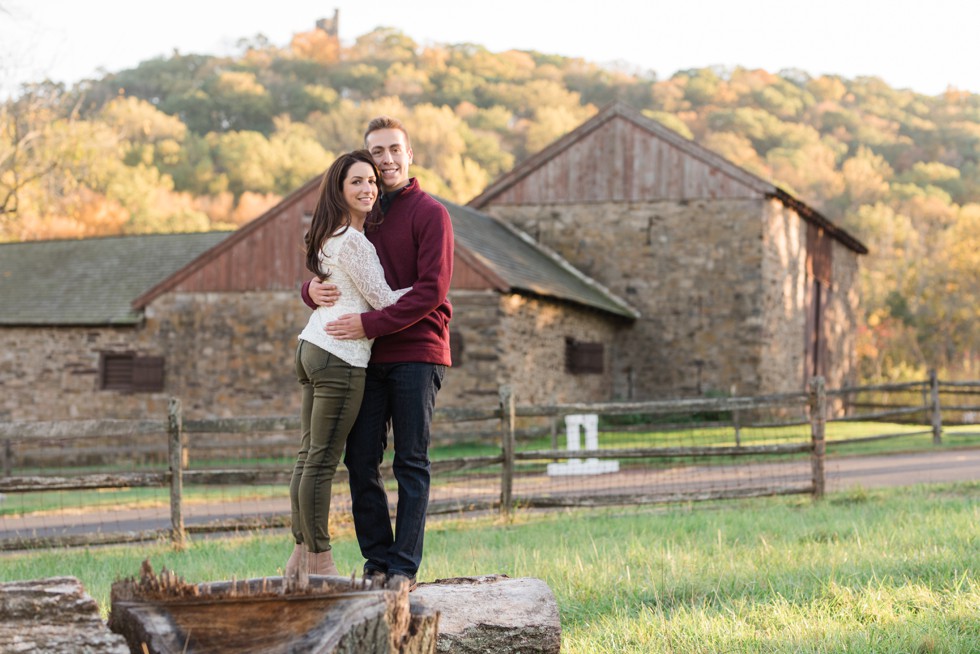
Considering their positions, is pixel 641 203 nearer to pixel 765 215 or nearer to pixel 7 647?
pixel 765 215

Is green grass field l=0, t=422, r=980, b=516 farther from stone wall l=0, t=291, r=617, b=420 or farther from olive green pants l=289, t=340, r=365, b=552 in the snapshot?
olive green pants l=289, t=340, r=365, b=552

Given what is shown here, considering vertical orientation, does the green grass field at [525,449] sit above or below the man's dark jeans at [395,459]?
below

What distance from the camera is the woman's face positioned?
15.1ft

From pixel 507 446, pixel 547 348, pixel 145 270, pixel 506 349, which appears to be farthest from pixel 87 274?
pixel 507 446

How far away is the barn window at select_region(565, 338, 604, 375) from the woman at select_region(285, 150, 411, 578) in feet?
56.9

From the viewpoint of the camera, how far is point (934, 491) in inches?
420

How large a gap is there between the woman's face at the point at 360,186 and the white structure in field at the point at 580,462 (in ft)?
30.7

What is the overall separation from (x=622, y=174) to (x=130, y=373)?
11.7m

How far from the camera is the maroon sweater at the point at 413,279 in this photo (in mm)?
4590

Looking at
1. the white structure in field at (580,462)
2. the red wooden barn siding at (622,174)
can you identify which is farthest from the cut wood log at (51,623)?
the red wooden barn siding at (622,174)

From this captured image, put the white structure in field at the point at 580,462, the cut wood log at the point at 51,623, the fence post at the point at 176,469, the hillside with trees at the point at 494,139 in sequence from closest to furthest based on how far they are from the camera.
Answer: the cut wood log at the point at 51,623 < the fence post at the point at 176,469 < the white structure in field at the point at 580,462 < the hillside with trees at the point at 494,139

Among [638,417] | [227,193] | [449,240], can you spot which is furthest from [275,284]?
[227,193]

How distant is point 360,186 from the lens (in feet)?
15.1

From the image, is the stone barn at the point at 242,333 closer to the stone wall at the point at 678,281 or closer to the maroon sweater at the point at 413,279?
the stone wall at the point at 678,281
